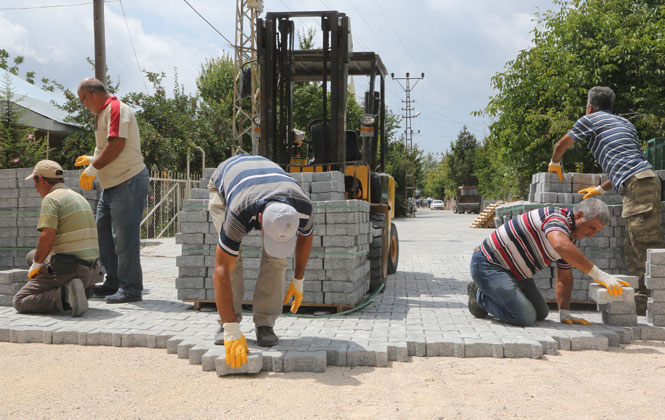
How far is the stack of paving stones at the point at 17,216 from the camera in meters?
6.77

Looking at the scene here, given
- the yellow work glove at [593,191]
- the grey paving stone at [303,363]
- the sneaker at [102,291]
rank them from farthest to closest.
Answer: the sneaker at [102,291], the yellow work glove at [593,191], the grey paving stone at [303,363]

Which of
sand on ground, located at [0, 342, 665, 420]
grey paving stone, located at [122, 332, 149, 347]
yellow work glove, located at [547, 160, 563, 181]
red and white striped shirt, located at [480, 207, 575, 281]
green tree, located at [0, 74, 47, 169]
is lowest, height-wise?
sand on ground, located at [0, 342, 665, 420]

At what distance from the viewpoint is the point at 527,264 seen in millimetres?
4926

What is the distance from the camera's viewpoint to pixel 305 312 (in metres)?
5.57

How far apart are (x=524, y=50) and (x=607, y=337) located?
647 inches

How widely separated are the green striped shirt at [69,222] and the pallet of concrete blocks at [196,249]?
0.88 meters

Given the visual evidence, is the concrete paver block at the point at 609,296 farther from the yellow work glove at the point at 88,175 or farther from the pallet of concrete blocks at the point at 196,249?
the yellow work glove at the point at 88,175

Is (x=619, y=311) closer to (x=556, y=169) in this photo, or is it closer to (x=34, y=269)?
(x=556, y=169)

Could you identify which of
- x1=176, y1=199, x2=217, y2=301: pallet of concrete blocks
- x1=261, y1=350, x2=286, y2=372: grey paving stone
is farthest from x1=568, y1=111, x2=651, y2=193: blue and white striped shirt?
x1=176, y1=199, x2=217, y2=301: pallet of concrete blocks

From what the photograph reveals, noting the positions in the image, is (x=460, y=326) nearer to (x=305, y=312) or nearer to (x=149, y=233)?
(x=305, y=312)

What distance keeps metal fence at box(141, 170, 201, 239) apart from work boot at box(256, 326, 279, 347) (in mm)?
11118

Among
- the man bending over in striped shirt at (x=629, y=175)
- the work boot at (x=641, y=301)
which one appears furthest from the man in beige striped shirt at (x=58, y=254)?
the work boot at (x=641, y=301)

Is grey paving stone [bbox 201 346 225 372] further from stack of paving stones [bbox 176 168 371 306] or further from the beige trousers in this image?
stack of paving stones [bbox 176 168 371 306]

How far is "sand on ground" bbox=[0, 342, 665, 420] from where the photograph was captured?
3.08 metres
